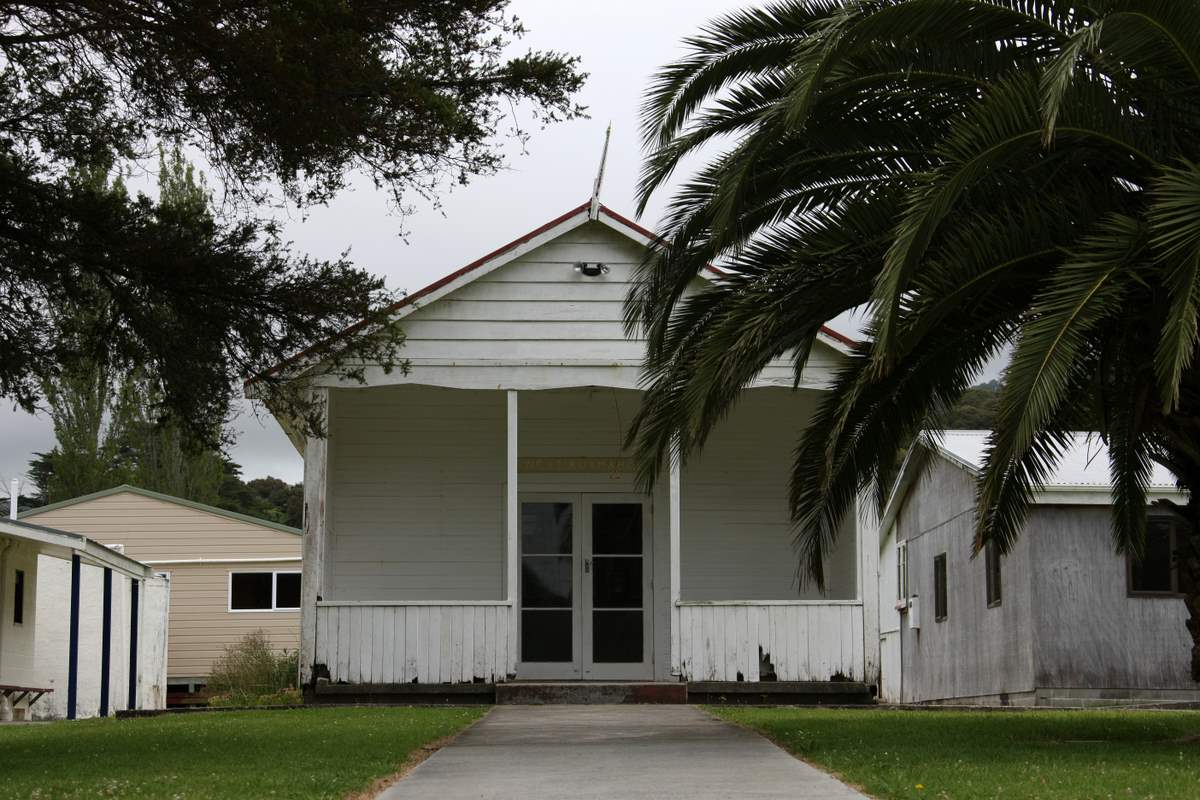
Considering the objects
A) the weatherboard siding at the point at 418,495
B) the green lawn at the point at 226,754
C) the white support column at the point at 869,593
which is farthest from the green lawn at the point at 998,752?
the weatherboard siding at the point at 418,495

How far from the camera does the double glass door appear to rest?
18.5m

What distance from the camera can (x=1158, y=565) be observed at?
18641 mm

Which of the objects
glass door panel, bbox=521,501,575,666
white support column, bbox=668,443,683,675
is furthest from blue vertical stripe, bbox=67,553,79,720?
white support column, bbox=668,443,683,675

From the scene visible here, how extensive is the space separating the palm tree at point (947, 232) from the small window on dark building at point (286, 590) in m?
21.2

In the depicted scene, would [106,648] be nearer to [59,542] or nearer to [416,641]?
[59,542]

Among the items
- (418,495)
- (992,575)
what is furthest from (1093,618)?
(418,495)

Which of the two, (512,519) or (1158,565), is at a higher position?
(512,519)

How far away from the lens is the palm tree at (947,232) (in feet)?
27.1

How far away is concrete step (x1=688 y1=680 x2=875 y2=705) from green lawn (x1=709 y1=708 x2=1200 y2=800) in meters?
1.78

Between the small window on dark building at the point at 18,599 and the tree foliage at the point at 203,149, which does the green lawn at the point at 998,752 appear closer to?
the tree foliage at the point at 203,149

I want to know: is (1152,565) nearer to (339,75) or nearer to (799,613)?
(799,613)

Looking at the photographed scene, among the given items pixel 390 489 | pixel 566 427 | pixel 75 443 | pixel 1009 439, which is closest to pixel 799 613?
pixel 566 427

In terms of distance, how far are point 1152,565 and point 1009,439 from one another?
38.5 feet

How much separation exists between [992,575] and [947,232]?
1169 centimetres
